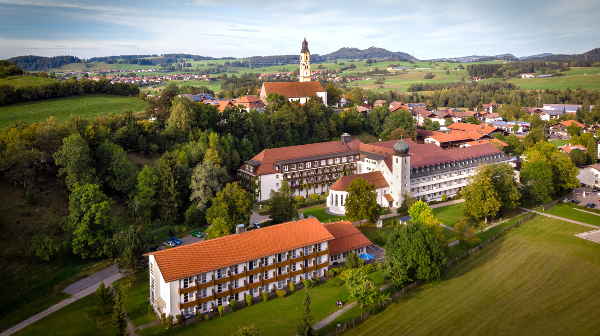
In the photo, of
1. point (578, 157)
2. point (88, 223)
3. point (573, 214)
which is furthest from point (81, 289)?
point (578, 157)

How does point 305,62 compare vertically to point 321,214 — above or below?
above

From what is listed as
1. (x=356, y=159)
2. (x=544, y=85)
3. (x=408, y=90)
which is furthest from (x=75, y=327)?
(x=544, y=85)

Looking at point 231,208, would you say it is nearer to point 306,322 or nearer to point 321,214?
point 321,214

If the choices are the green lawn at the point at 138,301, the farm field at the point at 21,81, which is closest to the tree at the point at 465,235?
the green lawn at the point at 138,301

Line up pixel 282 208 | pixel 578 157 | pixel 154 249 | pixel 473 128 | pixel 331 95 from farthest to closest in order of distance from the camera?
pixel 331 95
pixel 473 128
pixel 578 157
pixel 282 208
pixel 154 249

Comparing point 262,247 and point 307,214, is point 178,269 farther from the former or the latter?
point 307,214
